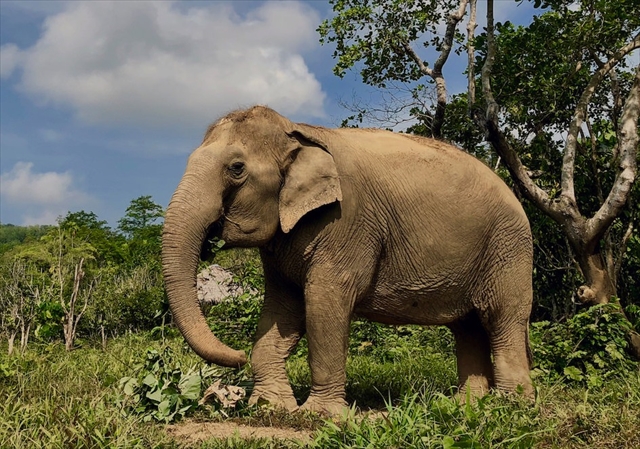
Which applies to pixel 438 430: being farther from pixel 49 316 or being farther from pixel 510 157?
pixel 49 316

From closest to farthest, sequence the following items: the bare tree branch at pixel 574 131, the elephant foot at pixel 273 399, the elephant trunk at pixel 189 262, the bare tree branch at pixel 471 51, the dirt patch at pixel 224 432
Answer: the dirt patch at pixel 224 432, the elephant trunk at pixel 189 262, the elephant foot at pixel 273 399, the bare tree branch at pixel 574 131, the bare tree branch at pixel 471 51

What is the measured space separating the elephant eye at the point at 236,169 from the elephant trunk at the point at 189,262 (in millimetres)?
251

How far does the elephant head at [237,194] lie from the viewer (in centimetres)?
443

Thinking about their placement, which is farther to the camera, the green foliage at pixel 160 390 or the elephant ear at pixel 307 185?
the elephant ear at pixel 307 185

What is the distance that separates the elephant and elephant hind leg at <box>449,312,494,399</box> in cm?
8

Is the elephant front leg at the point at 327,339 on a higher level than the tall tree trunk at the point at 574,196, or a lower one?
lower

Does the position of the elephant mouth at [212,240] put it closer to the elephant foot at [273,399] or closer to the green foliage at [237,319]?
the elephant foot at [273,399]

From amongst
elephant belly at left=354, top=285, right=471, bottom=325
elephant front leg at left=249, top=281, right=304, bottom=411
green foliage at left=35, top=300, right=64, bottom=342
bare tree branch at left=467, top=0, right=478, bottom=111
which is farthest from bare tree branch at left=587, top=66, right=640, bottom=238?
green foliage at left=35, top=300, right=64, bottom=342

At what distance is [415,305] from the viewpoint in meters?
5.31

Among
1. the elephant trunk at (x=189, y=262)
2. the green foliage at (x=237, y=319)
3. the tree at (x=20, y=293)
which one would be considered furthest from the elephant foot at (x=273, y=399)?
the tree at (x=20, y=293)

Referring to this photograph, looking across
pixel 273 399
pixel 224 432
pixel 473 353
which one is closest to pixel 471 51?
pixel 473 353

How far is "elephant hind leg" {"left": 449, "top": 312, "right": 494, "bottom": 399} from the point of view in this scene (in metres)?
6.00

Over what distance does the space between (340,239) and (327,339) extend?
0.74 meters

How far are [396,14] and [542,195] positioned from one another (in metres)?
5.68
